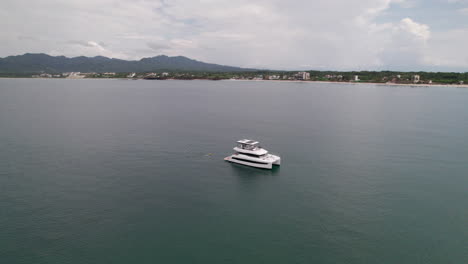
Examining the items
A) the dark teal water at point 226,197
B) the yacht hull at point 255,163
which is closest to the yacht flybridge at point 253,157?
the yacht hull at point 255,163

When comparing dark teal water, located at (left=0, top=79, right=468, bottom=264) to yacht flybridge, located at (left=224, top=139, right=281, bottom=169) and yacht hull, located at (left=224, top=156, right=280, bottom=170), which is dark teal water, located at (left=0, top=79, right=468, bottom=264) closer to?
yacht hull, located at (left=224, top=156, right=280, bottom=170)

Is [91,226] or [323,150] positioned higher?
[323,150]

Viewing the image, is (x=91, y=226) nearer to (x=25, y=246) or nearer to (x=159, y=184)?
(x=25, y=246)

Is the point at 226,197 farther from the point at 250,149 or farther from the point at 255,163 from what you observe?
the point at 250,149

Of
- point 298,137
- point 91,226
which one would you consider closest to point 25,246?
point 91,226

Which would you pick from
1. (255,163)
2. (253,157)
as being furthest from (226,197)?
(253,157)
